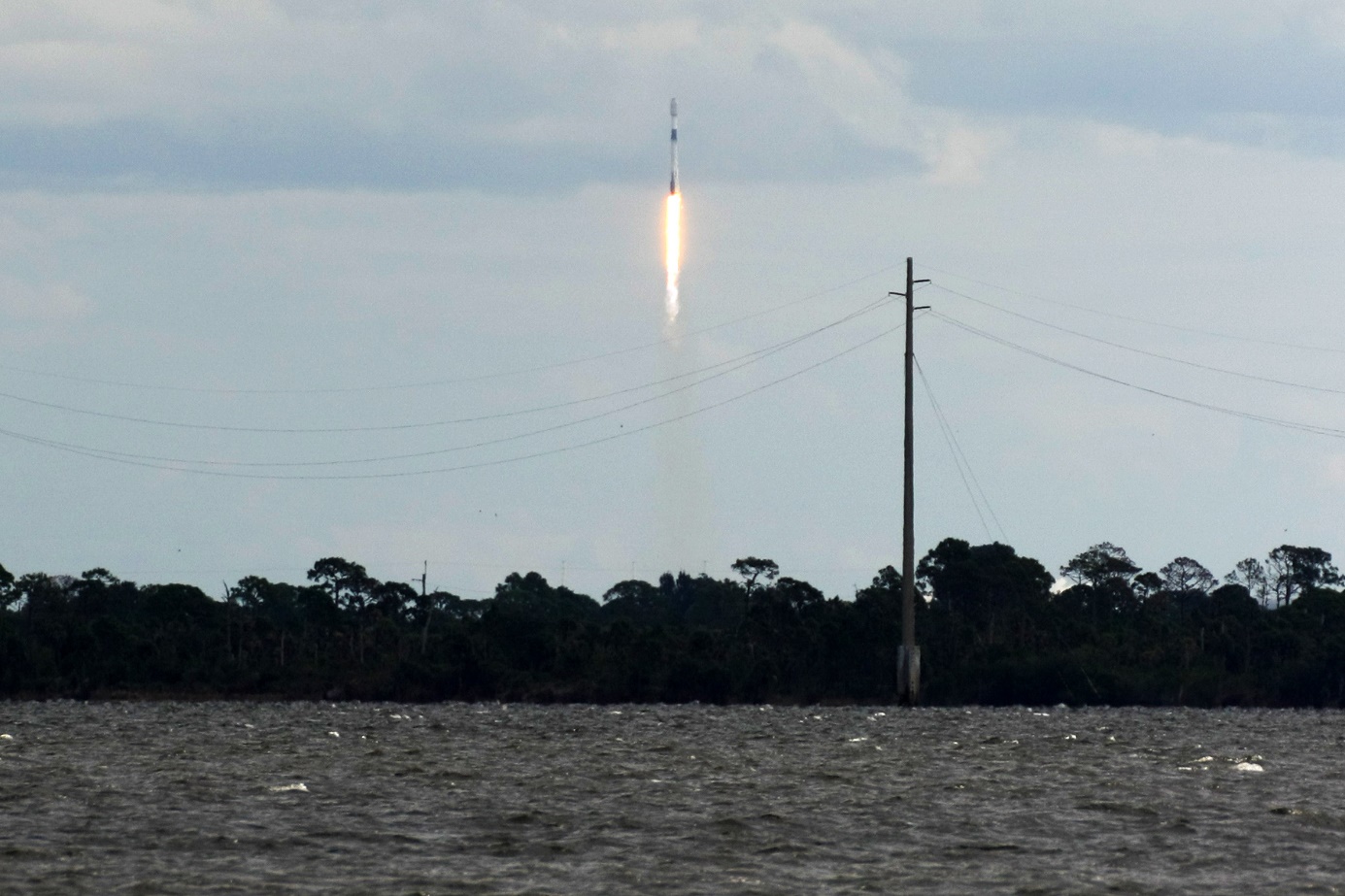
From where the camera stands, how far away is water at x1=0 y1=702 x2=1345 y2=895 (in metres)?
30.5

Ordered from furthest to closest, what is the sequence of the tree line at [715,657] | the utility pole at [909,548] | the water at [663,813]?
the tree line at [715,657]
the utility pole at [909,548]
the water at [663,813]

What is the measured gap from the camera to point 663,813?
4019cm

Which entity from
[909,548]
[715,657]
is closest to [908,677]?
[909,548]

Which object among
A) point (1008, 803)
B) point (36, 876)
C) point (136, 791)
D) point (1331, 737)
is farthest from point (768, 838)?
point (1331, 737)

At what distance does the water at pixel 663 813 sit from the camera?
3047 centimetres

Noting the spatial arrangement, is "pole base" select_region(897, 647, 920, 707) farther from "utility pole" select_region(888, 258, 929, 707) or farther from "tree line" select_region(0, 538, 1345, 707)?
Result: "tree line" select_region(0, 538, 1345, 707)

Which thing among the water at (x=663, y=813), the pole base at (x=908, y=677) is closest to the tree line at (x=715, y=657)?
the pole base at (x=908, y=677)

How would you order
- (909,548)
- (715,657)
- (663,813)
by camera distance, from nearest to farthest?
(663,813) → (909,548) → (715,657)

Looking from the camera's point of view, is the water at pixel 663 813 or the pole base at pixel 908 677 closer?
the water at pixel 663 813

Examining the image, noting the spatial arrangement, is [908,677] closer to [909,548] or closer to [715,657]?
[909,548]

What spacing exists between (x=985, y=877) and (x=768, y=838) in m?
6.00

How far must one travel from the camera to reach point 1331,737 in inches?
3127

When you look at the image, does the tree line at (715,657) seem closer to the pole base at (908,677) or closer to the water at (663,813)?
the pole base at (908,677)

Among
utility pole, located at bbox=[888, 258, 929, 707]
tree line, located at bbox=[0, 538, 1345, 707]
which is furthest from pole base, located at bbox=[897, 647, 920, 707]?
tree line, located at bbox=[0, 538, 1345, 707]
